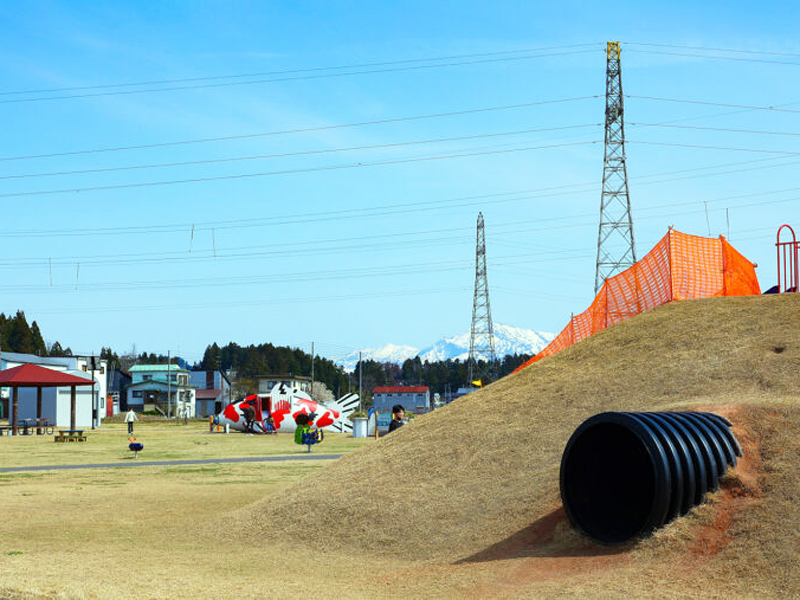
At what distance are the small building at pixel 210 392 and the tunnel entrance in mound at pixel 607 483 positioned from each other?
11659cm

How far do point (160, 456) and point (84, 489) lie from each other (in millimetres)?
12988

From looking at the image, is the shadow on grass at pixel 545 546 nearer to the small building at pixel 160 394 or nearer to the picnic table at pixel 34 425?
the picnic table at pixel 34 425

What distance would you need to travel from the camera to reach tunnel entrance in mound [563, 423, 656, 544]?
441 inches

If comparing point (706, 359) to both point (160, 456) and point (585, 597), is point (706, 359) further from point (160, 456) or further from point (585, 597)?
point (160, 456)

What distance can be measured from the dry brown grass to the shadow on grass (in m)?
0.04

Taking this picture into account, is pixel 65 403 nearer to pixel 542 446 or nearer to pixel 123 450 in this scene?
pixel 123 450

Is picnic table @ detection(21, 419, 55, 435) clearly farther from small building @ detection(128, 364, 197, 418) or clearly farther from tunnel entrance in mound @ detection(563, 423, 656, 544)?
small building @ detection(128, 364, 197, 418)

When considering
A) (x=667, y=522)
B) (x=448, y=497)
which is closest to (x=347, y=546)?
(x=448, y=497)

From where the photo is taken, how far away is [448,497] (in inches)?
564

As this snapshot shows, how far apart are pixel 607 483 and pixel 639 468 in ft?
1.70

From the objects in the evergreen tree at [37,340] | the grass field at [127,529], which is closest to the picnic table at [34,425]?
the grass field at [127,529]

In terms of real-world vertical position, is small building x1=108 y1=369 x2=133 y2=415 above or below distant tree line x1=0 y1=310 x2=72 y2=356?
below

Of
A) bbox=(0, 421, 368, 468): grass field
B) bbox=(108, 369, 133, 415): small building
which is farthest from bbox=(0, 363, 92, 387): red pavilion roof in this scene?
bbox=(108, 369, 133, 415): small building

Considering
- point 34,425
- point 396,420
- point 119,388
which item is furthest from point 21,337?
point 396,420
